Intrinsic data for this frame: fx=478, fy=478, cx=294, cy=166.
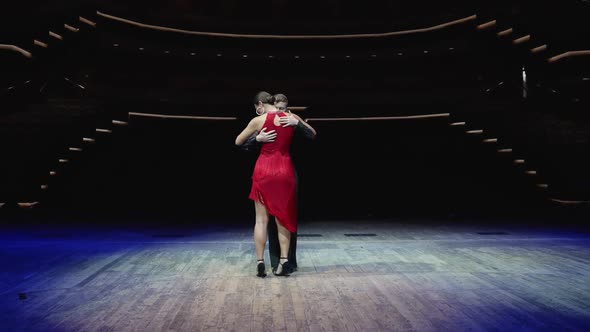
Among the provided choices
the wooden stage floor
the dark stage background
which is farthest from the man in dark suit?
the dark stage background

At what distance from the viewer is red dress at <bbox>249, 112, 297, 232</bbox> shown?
3170 mm

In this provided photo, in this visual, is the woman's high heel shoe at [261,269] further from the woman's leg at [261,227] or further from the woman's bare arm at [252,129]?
the woman's bare arm at [252,129]

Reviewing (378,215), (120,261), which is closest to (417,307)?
(120,261)

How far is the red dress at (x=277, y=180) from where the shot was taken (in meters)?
3.17

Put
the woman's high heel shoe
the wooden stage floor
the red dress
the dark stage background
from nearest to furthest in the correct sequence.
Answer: the wooden stage floor → the woman's high heel shoe → the red dress → the dark stage background

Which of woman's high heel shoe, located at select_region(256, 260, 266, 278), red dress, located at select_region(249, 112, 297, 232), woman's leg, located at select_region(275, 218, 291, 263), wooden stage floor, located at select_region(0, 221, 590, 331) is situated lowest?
wooden stage floor, located at select_region(0, 221, 590, 331)

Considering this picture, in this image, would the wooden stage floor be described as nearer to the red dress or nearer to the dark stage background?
the red dress

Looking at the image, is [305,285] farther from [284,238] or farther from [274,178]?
[274,178]

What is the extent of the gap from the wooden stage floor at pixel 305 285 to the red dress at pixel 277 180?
0.44m

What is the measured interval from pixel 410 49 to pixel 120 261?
8.31m

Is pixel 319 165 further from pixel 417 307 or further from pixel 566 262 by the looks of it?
pixel 417 307

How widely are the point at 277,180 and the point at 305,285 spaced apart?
0.72m

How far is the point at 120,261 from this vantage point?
3.73m

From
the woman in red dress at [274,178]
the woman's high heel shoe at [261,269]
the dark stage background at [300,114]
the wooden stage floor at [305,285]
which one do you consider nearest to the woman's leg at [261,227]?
the woman in red dress at [274,178]
